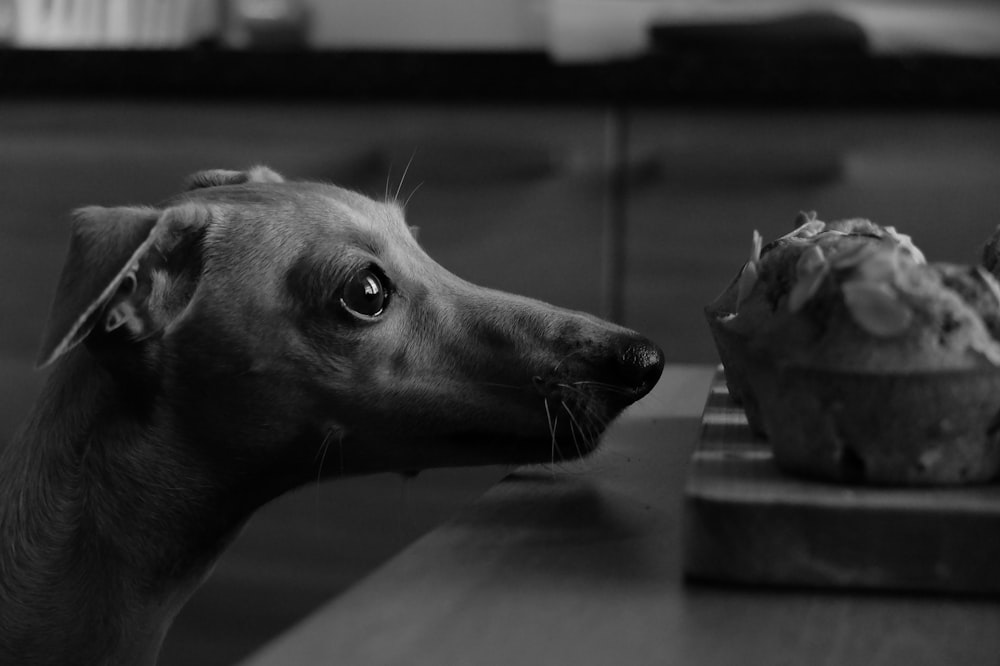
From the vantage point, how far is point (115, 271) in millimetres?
954

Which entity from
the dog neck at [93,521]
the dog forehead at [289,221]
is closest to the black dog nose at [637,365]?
the dog forehead at [289,221]

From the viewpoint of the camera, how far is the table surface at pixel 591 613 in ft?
1.76

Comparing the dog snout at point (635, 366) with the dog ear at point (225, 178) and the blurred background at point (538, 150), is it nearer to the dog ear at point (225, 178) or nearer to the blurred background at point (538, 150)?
the dog ear at point (225, 178)

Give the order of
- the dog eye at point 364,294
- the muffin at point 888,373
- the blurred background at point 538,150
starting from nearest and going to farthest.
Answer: the muffin at point 888,373, the dog eye at point 364,294, the blurred background at point 538,150

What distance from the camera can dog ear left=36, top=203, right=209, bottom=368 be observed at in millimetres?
927

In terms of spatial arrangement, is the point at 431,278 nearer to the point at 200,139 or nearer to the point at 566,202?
the point at 566,202

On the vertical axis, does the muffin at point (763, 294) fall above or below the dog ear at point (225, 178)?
above

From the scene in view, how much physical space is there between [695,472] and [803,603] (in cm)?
10

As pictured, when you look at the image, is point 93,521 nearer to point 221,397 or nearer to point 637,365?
point 221,397

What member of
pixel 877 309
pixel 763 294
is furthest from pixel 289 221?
pixel 877 309

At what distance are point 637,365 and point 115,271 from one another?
1.36ft

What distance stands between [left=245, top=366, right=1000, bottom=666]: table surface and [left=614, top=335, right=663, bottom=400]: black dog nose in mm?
254

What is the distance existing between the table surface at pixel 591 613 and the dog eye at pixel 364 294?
339mm

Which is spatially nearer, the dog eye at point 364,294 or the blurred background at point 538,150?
the dog eye at point 364,294
